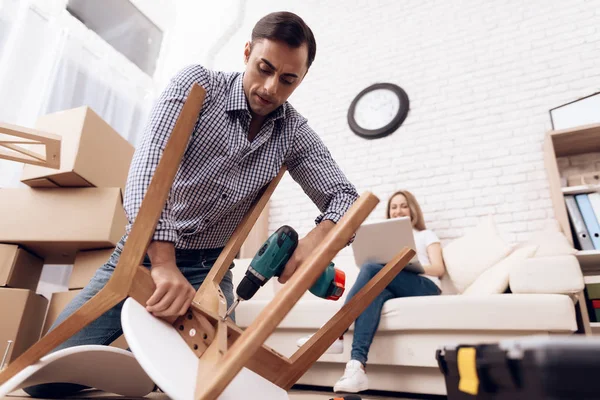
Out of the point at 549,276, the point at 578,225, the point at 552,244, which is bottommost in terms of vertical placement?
the point at 549,276

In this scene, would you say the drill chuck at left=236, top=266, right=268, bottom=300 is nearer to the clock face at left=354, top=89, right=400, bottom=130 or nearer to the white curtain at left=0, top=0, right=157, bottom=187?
the white curtain at left=0, top=0, right=157, bottom=187

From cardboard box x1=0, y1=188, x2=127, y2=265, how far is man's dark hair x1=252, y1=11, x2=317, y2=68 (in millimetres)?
1252

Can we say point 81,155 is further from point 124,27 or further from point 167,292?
point 124,27

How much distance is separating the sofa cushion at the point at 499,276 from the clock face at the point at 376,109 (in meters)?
1.48

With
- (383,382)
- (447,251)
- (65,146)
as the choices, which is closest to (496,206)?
(447,251)

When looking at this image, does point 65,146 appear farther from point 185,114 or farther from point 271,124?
point 185,114

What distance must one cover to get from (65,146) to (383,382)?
1.81 meters

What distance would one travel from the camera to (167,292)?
0.72 metres

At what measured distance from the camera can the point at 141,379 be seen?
1.14m

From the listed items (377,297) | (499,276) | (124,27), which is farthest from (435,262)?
(124,27)

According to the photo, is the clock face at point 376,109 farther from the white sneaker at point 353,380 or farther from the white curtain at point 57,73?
the white sneaker at point 353,380

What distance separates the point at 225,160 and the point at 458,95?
2413 millimetres

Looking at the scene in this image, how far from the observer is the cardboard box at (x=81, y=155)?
1854 mm

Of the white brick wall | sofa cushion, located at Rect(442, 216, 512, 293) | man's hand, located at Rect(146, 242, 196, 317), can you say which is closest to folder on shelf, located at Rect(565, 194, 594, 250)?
the white brick wall
